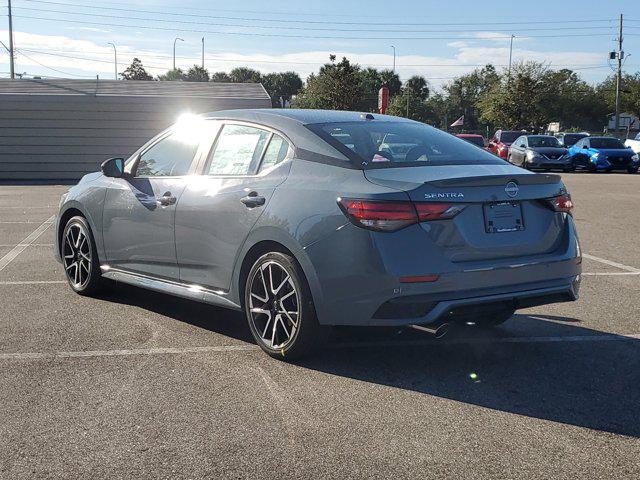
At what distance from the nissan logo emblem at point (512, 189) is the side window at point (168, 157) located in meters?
2.41

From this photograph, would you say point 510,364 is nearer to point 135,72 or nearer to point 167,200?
point 167,200

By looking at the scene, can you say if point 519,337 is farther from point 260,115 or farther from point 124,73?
point 124,73

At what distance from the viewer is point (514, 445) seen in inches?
140

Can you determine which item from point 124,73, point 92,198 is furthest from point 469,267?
point 124,73

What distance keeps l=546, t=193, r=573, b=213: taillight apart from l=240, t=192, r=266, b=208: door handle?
181 centimetres

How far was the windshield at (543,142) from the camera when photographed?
1248 inches

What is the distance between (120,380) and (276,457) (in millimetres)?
1478

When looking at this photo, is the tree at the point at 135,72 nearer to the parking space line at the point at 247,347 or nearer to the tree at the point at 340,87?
the tree at the point at 340,87

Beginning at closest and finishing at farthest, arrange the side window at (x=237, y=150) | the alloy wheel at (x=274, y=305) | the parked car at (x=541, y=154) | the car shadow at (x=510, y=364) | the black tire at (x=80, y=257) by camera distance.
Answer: the car shadow at (x=510, y=364), the alloy wheel at (x=274, y=305), the side window at (x=237, y=150), the black tire at (x=80, y=257), the parked car at (x=541, y=154)

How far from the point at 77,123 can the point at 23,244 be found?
1560 cm

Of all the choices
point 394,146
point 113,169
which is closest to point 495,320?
point 394,146

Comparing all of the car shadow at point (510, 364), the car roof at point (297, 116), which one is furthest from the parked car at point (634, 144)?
the car roof at point (297, 116)

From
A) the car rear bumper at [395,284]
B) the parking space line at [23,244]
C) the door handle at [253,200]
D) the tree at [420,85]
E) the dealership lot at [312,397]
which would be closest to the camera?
the dealership lot at [312,397]

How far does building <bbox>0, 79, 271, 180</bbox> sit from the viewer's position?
80.5ft
